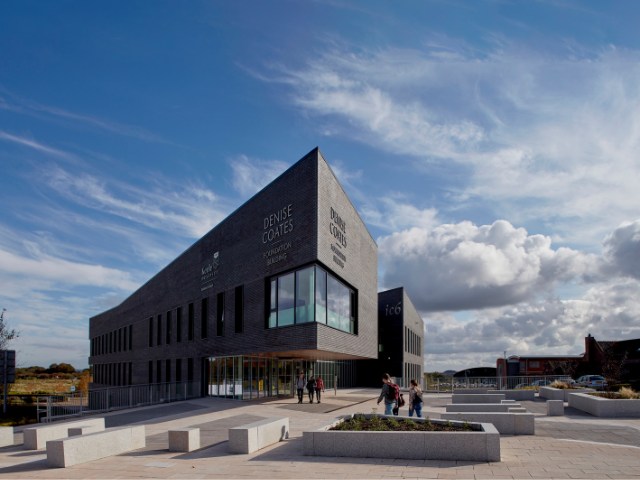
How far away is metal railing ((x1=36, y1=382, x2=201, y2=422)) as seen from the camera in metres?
26.7

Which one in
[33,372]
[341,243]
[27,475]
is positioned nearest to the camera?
[27,475]

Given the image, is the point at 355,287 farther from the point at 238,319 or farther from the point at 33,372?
the point at 33,372

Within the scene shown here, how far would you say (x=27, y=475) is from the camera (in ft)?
38.7

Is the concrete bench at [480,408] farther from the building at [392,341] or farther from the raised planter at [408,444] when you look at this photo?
the building at [392,341]

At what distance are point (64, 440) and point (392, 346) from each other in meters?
45.9

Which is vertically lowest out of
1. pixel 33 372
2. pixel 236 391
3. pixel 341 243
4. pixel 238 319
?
pixel 33 372

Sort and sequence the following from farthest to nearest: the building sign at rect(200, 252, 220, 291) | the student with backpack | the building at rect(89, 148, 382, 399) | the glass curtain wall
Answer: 1. the building sign at rect(200, 252, 220, 291)
2. the glass curtain wall
3. the building at rect(89, 148, 382, 399)
4. the student with backpack

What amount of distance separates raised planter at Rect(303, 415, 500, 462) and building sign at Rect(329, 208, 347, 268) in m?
17.1

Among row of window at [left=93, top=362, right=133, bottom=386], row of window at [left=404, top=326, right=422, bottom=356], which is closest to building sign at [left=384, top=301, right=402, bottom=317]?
row of window at [left=404, top=326, right=422, bottom=356]

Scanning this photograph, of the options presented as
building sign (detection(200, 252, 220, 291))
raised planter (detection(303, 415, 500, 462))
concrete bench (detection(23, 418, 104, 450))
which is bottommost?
concrete bench (detection(23, 418, 104, 450))

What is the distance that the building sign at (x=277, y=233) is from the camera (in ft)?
96.2

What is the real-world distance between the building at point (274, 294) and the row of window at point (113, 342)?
12208mm

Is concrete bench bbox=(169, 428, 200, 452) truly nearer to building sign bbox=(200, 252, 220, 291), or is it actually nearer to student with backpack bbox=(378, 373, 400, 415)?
student with backpack bbox=(378, 373, 400, 415)

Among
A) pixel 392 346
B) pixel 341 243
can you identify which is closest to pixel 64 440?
pixel 341 243
